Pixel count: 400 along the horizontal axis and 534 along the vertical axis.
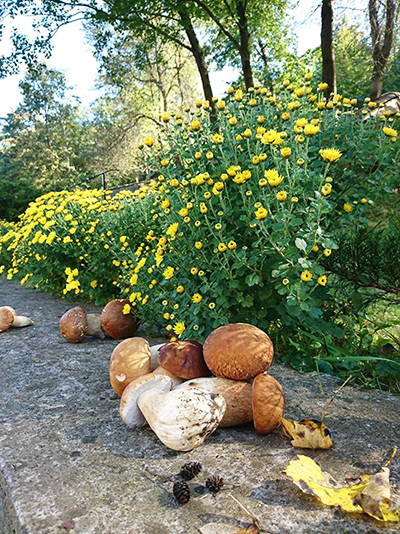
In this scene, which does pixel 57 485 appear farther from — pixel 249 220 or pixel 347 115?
pixel 347 115

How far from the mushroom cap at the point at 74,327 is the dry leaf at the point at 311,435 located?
1.64 meters

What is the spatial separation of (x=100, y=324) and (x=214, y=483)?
175 centimetres

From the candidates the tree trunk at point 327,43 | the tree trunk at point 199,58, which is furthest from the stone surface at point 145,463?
the tree trunk at point 199,58

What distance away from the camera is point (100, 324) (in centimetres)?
281

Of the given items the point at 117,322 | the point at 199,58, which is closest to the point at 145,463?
the point at 117,322

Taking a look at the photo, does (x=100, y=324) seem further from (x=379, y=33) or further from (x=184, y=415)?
(x=379, y=33)

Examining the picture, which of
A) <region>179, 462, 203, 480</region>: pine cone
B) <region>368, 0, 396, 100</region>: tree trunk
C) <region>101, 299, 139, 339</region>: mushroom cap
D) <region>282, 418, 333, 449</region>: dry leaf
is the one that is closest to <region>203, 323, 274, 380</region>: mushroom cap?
<region>282, 418, 333, 449</region>: dry leaf

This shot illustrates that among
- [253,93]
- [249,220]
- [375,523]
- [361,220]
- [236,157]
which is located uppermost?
[253,93]

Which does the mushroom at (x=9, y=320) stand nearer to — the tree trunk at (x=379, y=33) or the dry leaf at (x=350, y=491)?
the dry leaf at (x=350, y=491)

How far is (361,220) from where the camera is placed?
2377 millimetres

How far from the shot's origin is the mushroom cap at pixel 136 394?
1591 mm

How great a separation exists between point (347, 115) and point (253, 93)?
0.64 metres

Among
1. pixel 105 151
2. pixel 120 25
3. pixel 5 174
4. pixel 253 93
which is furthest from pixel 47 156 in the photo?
pixel 253 93

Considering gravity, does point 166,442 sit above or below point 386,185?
below
